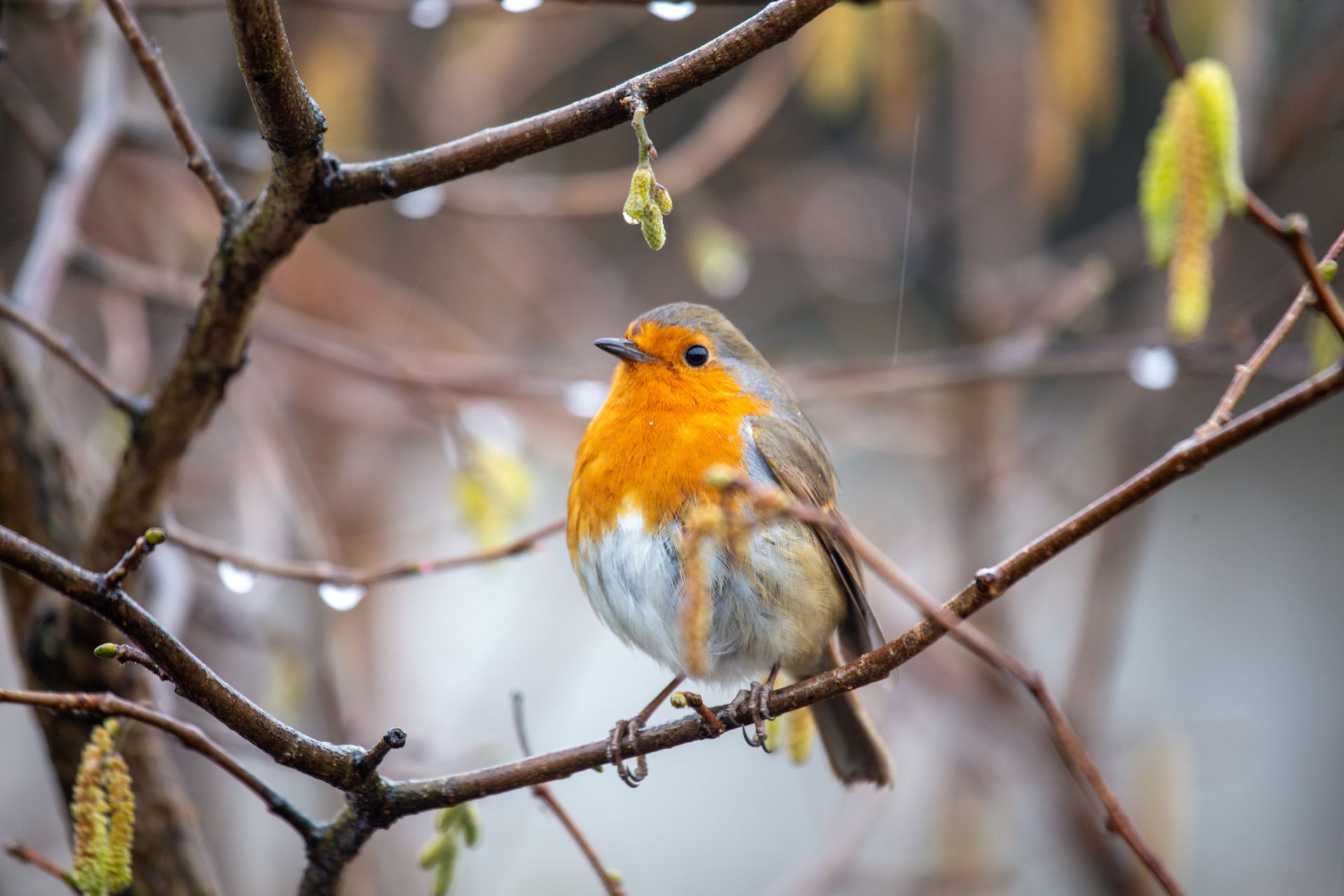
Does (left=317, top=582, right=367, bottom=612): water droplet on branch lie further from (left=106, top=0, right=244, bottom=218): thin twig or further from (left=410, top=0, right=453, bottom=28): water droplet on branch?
(left=410, top=0, right=453, bottom=28): water droplet on branch

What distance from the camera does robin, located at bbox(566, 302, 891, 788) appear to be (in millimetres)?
2229

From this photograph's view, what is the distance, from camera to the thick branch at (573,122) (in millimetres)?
1303

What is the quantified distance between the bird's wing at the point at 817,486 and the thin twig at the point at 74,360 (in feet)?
3.88

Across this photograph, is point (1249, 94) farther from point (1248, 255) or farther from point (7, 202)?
point (7, 202)

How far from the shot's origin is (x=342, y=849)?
1586 millimetres

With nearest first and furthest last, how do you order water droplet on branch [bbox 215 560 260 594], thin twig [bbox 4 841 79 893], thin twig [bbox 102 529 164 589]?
thin twig [bbox 102 529 164 589] < thin twig [bbox 4 841 79 893] < water droplet on branch [bbox 215 560 260 594]

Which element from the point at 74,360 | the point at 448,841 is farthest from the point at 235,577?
the point at 448,841

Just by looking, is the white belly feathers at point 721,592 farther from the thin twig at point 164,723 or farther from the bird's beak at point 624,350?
the thin twig at point 164,723

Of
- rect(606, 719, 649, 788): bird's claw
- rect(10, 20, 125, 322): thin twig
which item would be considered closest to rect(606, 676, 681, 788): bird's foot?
rect(606, 719, 649, 788): bird's claw

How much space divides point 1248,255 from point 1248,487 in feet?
6.54

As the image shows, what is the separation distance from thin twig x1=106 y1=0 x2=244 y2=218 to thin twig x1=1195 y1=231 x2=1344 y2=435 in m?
1.34

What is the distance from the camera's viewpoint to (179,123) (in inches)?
66.0

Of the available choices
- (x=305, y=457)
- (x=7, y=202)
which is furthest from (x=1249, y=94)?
(x=7, y=202)

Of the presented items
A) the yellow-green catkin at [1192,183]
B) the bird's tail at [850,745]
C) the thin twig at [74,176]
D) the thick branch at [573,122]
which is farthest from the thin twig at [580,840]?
the thin twig at [74,176]
